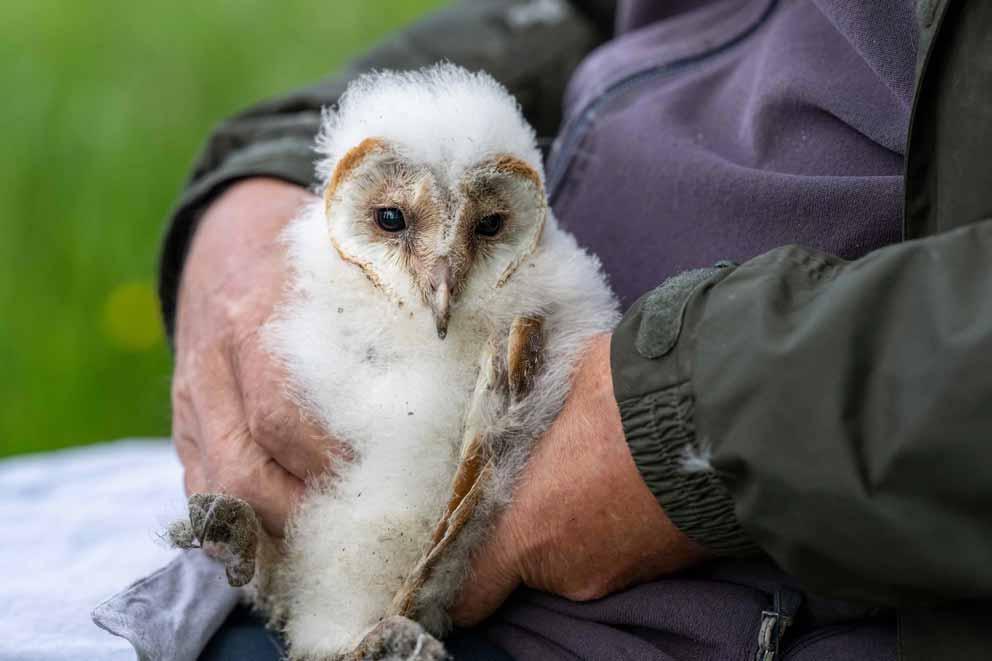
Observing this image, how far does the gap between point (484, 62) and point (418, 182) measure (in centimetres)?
110

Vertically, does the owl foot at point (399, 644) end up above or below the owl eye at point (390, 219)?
below

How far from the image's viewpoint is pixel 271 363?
179 centimetres

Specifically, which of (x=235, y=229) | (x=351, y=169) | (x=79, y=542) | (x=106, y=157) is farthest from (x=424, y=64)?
(x=106, y=157)

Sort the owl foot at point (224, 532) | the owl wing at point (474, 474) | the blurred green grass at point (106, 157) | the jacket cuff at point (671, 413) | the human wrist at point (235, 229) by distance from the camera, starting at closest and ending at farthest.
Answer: the jacket cuff at point (671, 413), the owl wing at point (474, 474), the owl foot at point (224, 532), the human wrist at point (235, 229), the blurred green grass at point (106, 157)

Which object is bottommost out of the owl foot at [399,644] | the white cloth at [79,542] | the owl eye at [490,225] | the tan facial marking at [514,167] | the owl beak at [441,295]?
the white cloth at [79,542]

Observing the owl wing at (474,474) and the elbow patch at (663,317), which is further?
the owl wing at (474,474)

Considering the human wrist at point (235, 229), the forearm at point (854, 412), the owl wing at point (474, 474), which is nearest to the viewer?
the forearm at point (854, 412)

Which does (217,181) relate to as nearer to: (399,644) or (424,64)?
(424,64)

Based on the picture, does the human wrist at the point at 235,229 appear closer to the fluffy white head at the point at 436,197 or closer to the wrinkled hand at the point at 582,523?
the fluffy white head at the point at 436,197

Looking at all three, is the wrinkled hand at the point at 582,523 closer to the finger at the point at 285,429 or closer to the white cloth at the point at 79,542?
the finger at the point at 285,429

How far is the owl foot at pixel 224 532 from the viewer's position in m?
1.64

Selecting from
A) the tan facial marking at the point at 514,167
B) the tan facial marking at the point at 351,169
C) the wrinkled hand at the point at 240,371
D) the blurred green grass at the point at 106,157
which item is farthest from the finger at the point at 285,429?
the blurred green grass at the point at 106,157

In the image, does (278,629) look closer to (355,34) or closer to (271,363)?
(271,363)

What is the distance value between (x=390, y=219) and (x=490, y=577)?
594mm
